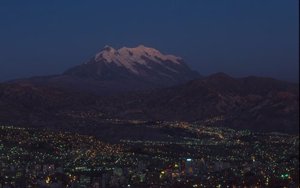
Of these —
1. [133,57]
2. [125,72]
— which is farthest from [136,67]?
[133,57]

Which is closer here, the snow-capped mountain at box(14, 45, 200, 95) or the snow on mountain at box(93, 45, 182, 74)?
the snow-capped mountain at box(14, 45, 200, 95)

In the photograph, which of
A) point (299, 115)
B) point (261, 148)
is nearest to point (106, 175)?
point (261, 148)

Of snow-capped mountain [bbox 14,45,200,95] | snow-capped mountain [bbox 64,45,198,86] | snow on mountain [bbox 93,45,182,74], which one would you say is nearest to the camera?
snow-capped mountain [bbox 14,45,200,95]

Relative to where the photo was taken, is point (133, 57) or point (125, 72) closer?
point (125, 72)

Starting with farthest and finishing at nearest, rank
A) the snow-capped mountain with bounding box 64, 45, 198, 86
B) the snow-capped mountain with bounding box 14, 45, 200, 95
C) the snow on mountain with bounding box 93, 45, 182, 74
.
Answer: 1. the snow on mountain with bounding box 93, 45, 182, 74
2. the snow-capped mountain with bounding box 64, 45, 198, 86
3. the snow-capped mountain with bounding box 14, 45, 200, 95

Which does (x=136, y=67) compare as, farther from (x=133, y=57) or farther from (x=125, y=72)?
(x=133, y=57)

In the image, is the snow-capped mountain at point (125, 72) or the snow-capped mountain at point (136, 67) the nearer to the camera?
the snow-capped mountain at point (125, 72)

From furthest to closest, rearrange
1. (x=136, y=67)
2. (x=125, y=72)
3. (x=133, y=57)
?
(x=133, y=57) < (x=136, y=67) < (x=125, y=72)

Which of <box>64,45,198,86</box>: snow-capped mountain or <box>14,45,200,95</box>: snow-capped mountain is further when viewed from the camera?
<box>64,45,198,86</box>: snow-capped mountain
